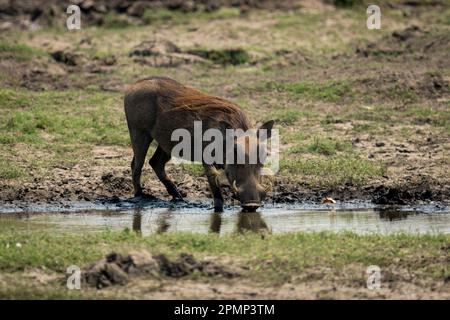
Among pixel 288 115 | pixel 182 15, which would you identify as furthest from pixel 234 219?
pixel 182 15

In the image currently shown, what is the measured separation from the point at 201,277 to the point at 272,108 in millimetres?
6380

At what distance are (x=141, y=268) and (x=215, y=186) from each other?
2.92 m

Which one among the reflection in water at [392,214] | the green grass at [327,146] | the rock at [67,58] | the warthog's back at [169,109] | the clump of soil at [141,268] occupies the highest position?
the rock at [67,58]

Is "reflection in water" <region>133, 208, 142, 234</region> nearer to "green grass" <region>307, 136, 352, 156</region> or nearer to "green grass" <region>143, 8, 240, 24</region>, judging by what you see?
"green grass" <region>307, 136, 352, 156</region>

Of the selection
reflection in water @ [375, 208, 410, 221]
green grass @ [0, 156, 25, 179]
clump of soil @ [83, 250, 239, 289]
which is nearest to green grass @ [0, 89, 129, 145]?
green grass @ [0, 156, 25, 179]

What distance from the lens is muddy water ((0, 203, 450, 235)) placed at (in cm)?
938

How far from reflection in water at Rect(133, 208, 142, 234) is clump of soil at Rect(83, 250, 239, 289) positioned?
1.51 meters

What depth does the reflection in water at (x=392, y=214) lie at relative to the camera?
32.7ft

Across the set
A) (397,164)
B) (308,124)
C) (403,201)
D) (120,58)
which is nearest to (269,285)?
(403,201)

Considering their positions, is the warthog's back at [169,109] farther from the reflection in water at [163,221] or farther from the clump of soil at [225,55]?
the clump of soil at [225,55]

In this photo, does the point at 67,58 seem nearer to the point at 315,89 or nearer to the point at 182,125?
the point at 315,89

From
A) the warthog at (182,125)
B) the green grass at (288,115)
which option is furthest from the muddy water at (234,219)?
the green grass at (288,115)

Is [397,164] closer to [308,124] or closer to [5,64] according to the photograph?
[308,124]

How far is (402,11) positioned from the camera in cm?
1883
